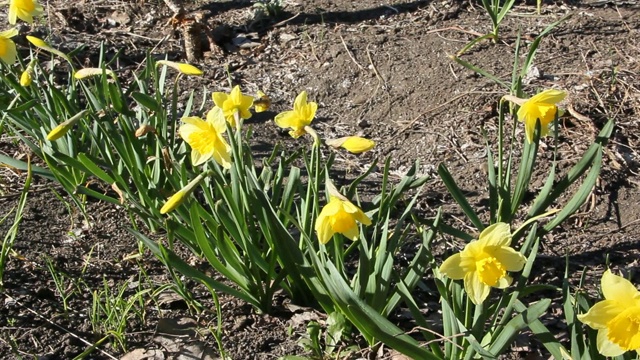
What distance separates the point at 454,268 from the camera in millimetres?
1927

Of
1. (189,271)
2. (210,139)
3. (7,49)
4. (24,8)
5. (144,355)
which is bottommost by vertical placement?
(144,355)

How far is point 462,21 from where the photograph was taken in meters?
4.43

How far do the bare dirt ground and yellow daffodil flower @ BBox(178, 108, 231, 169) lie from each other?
61 cm

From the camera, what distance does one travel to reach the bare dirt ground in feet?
8.68

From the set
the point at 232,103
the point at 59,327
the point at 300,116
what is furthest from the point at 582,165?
the point at 59,327

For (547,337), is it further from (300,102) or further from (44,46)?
(44,46)

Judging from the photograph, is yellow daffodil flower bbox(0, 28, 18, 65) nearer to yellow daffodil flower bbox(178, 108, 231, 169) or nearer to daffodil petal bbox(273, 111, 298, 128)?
yellow daffodil flower bbox(178, 108, 231, 169)

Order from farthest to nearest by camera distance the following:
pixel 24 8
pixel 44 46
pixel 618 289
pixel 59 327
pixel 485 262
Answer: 1. pixel 24 8
2. pixel 44 46
3. pixel 59 327
4. pixel 485 262
5. pixel 618 289

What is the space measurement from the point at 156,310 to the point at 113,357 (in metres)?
0.25

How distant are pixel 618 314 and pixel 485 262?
1.04ft

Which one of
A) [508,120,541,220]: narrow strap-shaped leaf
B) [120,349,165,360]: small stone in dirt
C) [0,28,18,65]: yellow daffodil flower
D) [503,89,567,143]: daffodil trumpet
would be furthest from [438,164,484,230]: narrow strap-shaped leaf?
[0,28,18,65]: yellow daffodil flower

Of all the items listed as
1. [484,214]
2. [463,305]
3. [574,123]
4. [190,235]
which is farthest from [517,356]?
[574,123]

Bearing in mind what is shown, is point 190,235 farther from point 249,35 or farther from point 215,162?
point 249,35

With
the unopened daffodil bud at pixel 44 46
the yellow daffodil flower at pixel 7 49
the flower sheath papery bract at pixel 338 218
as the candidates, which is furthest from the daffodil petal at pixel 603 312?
the yellow daffodil flower at pixel 7 49
